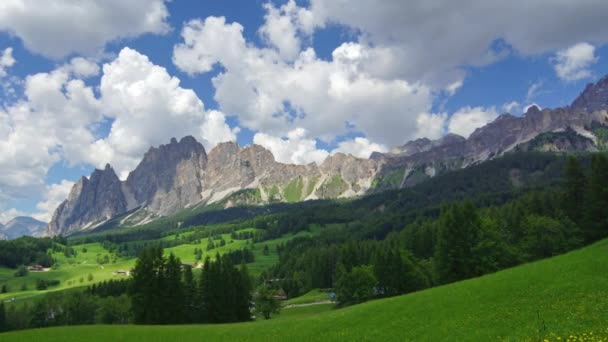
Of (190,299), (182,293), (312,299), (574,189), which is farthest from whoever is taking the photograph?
(312,299)

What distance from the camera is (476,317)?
105 ft

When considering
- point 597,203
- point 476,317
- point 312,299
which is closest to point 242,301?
point 312,299

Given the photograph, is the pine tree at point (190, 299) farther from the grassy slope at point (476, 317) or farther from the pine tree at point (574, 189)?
the pine tree at point (574, 189)

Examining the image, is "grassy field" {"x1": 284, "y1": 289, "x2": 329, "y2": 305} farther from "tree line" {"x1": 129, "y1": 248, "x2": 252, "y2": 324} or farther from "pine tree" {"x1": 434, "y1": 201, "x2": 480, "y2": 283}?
"pine tree" {"x1": 434, "y1": 201, "x2": 480, "y2": 283}

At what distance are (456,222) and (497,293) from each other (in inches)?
1554

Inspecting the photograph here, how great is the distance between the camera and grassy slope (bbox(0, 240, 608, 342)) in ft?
89.9

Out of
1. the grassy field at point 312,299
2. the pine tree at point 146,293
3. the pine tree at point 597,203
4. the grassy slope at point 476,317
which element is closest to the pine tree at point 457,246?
the pine tree at point 597,203

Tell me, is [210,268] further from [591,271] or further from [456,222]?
[591,271]

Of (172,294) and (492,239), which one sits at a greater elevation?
(492,239)

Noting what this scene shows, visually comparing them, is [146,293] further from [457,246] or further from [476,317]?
[476,317]

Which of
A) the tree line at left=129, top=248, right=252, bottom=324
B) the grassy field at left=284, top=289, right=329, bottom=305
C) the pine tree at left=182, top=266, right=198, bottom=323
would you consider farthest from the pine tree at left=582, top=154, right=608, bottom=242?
the grassy field at left=284, top=289, right=329, bottom=305

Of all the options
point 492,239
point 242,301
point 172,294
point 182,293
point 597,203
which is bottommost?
point 242,301

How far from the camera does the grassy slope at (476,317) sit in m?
27.4

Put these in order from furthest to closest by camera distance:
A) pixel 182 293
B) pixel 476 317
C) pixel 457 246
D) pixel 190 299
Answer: pixel 190 299 → pixel 457 246 → pixel 182 293 → pixel 476 317
